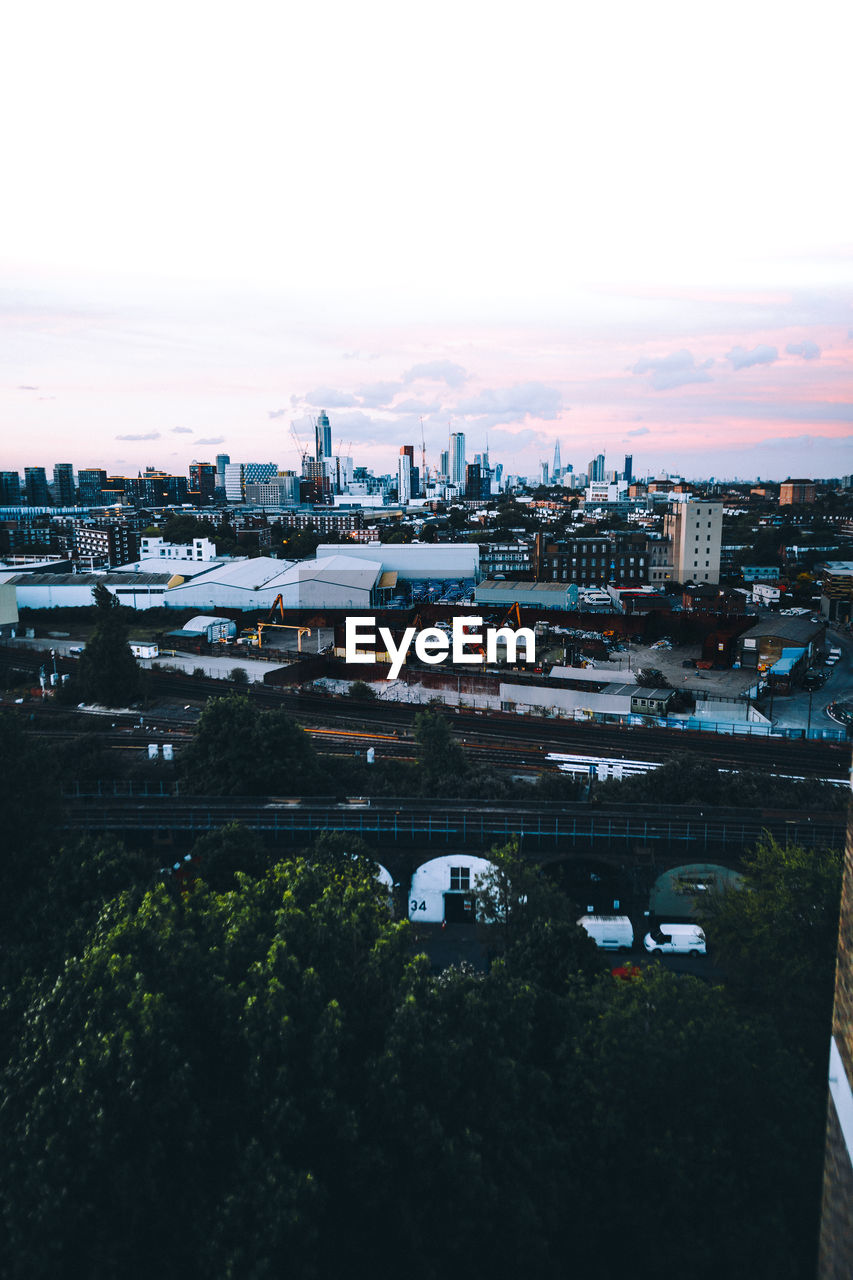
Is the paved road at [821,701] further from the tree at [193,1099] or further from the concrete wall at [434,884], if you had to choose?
the tree at [193,1099]

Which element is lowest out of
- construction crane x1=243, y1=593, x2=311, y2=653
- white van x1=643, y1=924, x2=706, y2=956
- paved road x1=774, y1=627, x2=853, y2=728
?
white van x1=643, y1=924, x2=706, y2=956

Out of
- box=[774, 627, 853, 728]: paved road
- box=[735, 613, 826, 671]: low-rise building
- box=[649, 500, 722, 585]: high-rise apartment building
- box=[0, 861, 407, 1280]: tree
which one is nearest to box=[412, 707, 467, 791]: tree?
box=[0, 861, 407, 1280]: tree

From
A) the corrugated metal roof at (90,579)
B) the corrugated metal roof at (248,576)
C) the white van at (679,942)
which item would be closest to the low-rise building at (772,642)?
the white van at (679,942)

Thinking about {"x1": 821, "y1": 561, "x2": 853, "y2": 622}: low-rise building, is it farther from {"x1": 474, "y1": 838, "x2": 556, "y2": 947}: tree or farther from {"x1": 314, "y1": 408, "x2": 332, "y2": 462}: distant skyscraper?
{"x1": 314, "y1": 408, "x2": 332, "y2": 462}: distant skyscraper

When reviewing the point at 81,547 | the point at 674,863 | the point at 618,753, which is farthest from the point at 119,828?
the point at 81,547

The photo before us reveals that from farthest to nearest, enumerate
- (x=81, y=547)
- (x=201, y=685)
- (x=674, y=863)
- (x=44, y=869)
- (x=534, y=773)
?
1. (x=81, y=547)
2. (x=201, y=685)
3. (x=534, y=773)
4. (x=674, y=863)
5. (x=44, y=869)

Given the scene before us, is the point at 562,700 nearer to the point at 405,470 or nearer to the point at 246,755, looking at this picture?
the point at 246,755

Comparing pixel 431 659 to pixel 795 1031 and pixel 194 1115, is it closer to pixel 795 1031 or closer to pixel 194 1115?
pixel 795 1031
